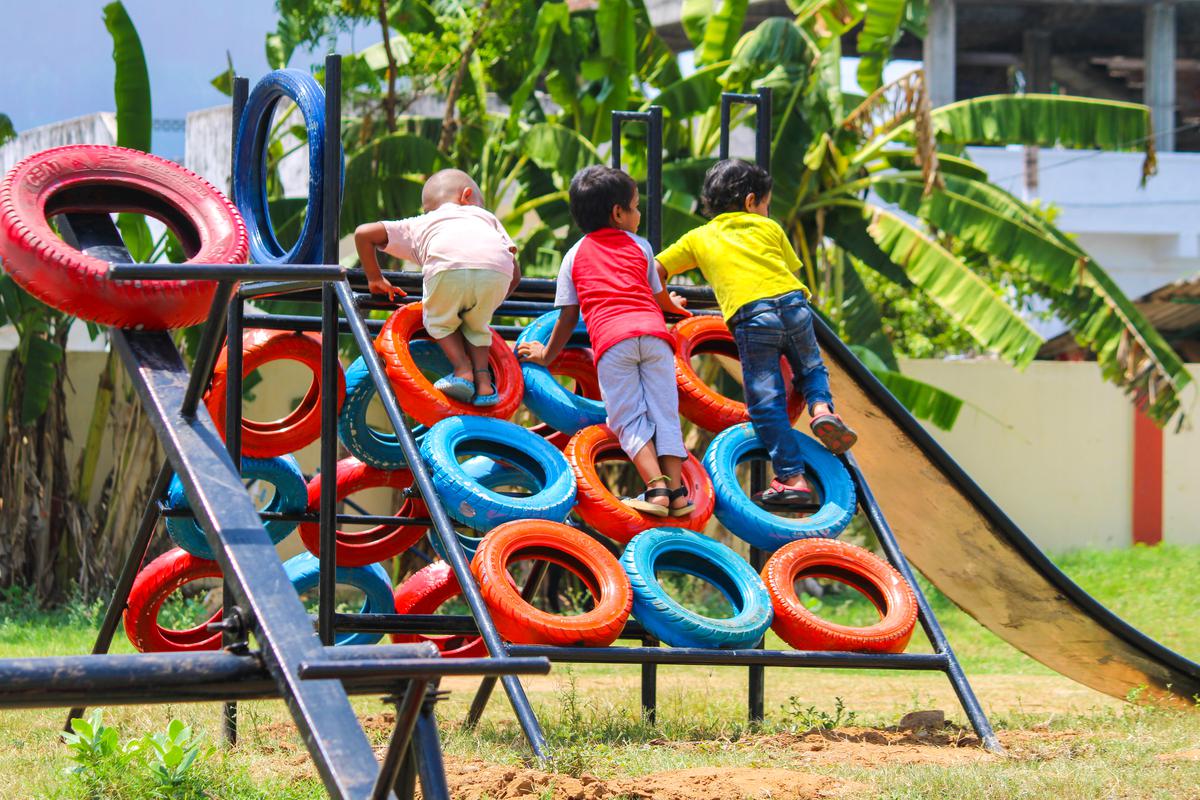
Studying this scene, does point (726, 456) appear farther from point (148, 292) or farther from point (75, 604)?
point (75, 604)

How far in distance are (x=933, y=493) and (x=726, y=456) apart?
A: 0.95 meters

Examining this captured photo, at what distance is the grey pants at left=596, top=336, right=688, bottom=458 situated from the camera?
499 cm

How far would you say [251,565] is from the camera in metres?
2.79

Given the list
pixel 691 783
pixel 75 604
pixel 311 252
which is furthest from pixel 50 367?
pixel 691 783

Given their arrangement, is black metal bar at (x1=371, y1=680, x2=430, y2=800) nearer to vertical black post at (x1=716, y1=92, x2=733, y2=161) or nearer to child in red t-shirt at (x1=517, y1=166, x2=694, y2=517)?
child in red t-shirt at (x1=517, y1=166, x2=694, y2=517)

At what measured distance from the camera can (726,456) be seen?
17.4 ft

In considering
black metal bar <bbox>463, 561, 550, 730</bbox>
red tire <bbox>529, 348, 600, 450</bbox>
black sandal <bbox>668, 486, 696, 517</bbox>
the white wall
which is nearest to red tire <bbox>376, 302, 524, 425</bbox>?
red tire <bbox>529, 348, 600, 450</bbox>

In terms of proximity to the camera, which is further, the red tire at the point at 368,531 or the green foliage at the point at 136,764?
the red tire at the point at 368,531

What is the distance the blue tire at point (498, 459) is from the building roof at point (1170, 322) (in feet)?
41.0

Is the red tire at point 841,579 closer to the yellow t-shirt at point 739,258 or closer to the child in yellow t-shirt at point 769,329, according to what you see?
the child in yellow t-shirt at point 769,329

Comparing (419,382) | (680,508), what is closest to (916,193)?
(680,508)

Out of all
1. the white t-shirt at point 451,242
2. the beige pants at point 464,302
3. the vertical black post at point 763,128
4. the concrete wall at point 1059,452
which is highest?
the vertical black post at point 763,128

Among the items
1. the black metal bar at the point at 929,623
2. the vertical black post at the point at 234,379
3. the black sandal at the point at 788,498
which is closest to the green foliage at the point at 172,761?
the vertical black post at the point at 234,379

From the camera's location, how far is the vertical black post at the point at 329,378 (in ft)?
15.1
